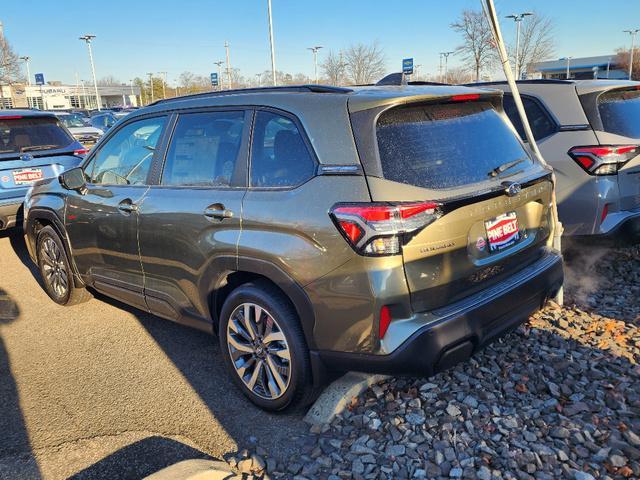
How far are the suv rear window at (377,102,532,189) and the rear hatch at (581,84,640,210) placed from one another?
5.90 feet

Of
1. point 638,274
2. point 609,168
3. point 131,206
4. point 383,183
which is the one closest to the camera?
point 383,183

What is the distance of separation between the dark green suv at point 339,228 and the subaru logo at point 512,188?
0.04 ft

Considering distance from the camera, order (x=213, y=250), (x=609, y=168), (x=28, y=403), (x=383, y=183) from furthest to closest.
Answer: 1. (x=609, y=168)
2. (x=28, y=403)
3. (x=213, y=250)
4. (x=383, y=183)

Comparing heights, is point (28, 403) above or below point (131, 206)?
below

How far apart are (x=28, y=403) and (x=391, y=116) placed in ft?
9.49

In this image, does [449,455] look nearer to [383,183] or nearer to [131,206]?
[383,183]

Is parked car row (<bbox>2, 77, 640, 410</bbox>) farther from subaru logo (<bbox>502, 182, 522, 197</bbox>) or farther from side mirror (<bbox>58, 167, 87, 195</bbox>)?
side mirror (<bbox>58, 167, 87, 195</bbox>)

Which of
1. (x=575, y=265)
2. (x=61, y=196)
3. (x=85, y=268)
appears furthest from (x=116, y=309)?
(x=575, y=265)

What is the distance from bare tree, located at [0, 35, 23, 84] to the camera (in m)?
41.2

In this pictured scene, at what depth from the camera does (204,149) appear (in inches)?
137

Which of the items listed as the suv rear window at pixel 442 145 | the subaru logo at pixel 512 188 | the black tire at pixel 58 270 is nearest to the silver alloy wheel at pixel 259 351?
the suv rear window at pixel 442 145

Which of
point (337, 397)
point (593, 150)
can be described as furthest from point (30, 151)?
point (593, 150)

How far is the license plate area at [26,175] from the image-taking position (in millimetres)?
6632

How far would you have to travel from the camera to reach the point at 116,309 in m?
5.04
